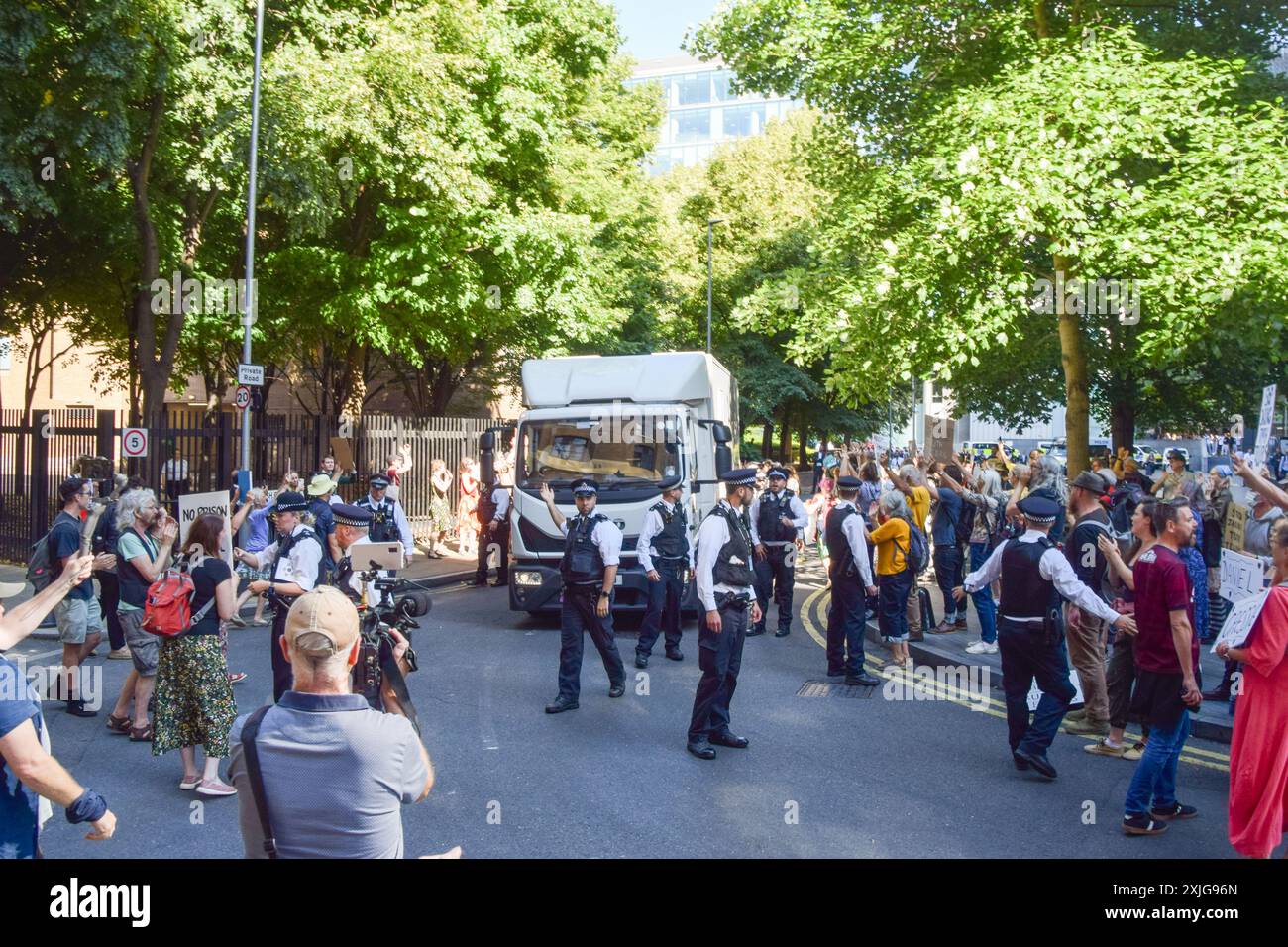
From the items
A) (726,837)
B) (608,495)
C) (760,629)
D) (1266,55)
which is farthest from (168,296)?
(1266,55)

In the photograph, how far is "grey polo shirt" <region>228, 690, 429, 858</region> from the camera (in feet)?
9.84

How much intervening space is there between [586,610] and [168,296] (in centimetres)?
1492

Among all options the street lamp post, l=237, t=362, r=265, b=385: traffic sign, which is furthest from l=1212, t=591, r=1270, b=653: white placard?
the street lamp post

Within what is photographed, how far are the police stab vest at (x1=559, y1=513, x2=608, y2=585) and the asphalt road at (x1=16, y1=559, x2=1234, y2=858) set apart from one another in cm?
102

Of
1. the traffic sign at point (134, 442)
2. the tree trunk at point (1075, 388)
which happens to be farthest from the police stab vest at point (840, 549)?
the traffic sign at point (134, 442)

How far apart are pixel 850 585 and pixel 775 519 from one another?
2.91 m

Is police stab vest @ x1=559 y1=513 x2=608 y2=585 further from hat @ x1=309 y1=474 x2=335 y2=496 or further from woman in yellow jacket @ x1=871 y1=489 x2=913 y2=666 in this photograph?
hat @ x1=309 y1=474 x2=335 y2=496

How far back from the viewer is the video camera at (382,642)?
5.62 metres

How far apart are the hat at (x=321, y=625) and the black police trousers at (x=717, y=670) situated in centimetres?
457

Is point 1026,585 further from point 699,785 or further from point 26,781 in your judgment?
point 26,781

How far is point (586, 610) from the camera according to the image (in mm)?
A: 9016

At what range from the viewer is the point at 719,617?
7656 mm

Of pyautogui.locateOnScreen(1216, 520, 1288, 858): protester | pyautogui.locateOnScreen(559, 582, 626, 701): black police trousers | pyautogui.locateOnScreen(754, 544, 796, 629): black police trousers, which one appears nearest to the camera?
pyautogui.locateOnScreen(1216, 520, 1288, 858): protester

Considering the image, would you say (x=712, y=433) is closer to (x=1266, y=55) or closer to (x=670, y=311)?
(x=1266, y=55)
